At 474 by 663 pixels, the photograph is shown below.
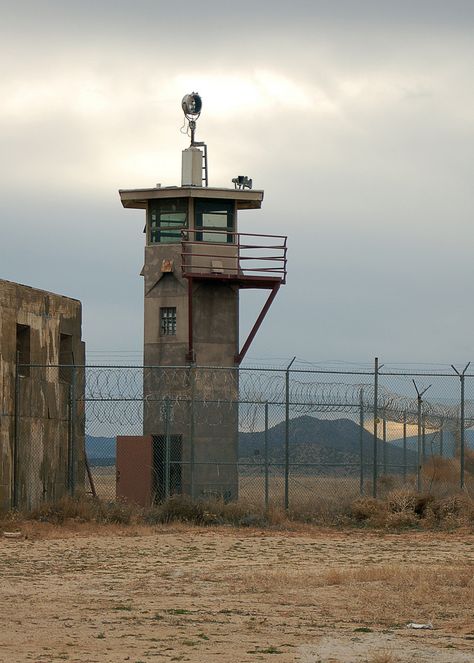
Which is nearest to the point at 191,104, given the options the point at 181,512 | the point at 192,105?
the point at 192,105

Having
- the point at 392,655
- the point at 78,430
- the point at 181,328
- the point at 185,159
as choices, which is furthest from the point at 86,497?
the point at 392,655

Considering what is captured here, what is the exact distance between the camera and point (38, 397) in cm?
2595

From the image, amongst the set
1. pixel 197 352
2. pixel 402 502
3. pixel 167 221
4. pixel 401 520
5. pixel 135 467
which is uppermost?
pixel 167 221

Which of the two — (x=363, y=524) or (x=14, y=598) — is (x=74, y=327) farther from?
(x=14, y=598)

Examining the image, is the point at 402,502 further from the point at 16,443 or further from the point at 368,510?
the point at 16,443

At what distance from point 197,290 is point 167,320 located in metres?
1.18

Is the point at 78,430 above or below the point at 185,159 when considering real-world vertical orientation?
below

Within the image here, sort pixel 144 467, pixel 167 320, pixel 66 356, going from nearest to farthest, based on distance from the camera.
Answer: pixel 66 356
pixel 144 467
pixel 167 320

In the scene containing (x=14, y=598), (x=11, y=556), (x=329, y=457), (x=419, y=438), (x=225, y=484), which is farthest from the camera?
(x=329, y=457)

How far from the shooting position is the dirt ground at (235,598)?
11.4m

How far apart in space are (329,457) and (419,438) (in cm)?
1257

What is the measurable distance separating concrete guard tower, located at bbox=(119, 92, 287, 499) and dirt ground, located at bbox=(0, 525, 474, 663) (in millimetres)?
10703

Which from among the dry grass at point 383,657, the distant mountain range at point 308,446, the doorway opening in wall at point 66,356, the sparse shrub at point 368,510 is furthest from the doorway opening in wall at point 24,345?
the dry grass at point 383,657

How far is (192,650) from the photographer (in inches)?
443
